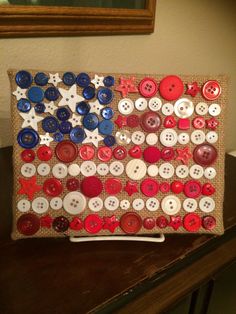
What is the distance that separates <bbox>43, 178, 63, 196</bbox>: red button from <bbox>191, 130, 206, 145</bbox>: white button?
0.77ft

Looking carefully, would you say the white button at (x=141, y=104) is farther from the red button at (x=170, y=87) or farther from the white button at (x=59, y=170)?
the white button at (x=59, y=170)

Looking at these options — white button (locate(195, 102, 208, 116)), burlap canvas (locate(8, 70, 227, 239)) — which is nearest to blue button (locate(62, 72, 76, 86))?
burlap canvas (locate(8, 70, 227, 239))

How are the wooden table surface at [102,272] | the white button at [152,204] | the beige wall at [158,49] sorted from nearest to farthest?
1. the wooden table surface at [102,272]
2. the white button at [152,204]
3. the beige wall at [158,49]

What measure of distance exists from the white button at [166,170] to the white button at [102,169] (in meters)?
0.09

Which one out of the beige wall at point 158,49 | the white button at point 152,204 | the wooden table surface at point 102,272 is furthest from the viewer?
the beige wall at point 158,49

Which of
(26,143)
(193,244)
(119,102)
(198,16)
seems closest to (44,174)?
(26,143)

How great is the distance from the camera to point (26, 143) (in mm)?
463

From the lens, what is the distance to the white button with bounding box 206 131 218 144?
0.50 metres

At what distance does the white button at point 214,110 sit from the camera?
0.49 m

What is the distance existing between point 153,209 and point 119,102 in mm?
189

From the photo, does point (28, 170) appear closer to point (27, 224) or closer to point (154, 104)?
point (27, 224)

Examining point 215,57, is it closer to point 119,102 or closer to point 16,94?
point 119,102

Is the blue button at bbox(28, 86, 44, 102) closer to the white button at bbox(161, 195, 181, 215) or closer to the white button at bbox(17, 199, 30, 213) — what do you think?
the white button at bbox(17, 199, 30, 213)

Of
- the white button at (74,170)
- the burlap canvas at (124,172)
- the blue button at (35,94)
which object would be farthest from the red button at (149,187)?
the blue button at (35,94)
